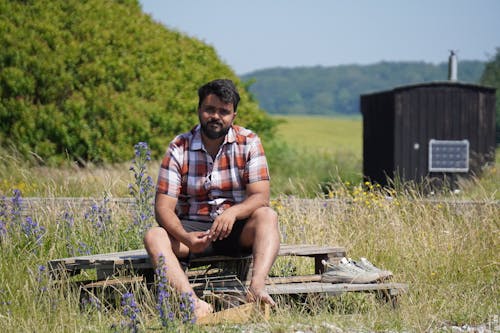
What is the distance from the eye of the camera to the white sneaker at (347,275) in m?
5.22

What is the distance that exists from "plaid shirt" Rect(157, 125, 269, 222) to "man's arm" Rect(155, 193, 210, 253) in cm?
10

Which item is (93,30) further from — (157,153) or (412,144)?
(412,144)

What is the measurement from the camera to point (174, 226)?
4.99 m

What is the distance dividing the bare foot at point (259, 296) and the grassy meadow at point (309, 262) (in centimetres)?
8

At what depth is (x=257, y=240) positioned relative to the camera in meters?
4.99

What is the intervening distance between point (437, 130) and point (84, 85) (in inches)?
263

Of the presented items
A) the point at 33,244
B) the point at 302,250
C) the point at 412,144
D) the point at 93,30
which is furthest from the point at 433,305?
the point at 412,144

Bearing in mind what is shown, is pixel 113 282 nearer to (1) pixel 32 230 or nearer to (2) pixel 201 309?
(2) pixel 201 309

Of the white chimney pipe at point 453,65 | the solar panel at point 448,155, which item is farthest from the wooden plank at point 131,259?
the white chimney pipe at point 453,65

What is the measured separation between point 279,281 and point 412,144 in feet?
33.5

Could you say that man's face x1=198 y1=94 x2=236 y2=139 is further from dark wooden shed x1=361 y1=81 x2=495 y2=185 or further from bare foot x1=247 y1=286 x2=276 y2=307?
dark wooden shed x1=361 y1=81 x2=495 y2=185

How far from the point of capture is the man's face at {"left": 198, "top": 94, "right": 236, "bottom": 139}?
5.11 meters

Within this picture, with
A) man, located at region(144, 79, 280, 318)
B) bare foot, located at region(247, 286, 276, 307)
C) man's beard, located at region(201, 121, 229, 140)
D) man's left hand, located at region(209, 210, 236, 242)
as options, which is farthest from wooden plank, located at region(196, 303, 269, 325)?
man's beard, located at region(201, 121, 229, 140)

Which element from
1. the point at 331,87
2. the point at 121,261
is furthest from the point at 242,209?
the point at 331,87
